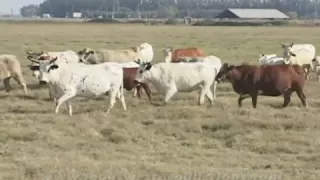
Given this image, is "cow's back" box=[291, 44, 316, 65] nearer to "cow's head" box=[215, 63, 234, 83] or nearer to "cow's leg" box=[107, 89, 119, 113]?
"cow's head" box=[215, 63, 234, 83]

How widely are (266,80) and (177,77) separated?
8.00 feet

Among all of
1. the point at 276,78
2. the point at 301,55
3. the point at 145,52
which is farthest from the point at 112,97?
the point at 301,55

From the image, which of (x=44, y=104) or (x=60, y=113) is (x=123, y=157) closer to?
(x=60, y=113)

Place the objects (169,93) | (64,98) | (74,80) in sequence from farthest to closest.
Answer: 1. (169,93)
2. (74,80)
3. (64,98)

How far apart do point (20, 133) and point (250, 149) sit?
4.67m

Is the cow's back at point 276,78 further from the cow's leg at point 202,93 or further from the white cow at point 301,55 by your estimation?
the white cow at point 301,55

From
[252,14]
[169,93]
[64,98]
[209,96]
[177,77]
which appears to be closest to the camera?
[64,98]

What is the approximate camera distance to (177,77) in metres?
19.2

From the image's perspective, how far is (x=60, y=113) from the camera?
1762 centimetres

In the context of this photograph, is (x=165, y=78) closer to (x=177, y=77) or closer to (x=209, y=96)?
(x=177, y=77)

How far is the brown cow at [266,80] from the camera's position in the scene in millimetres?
18984

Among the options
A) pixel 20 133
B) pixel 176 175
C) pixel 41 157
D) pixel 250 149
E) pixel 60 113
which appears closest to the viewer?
pixel 176 175

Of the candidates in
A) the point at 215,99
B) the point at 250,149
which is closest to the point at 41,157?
the point at 250,149

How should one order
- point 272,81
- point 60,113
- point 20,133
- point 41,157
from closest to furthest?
1. point 41,157
2. point 20,133
3. point 60,113
4. point 272,81
